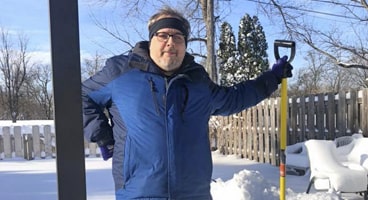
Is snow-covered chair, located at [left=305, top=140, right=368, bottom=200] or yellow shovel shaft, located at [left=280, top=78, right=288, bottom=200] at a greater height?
yellow shovel shaft, located at [left=280, top=78, right=288, bottom=200]

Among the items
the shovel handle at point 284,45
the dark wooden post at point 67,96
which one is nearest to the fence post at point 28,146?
the shovel handle at point 284,45

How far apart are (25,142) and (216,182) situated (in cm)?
689

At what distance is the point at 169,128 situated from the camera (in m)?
1.80

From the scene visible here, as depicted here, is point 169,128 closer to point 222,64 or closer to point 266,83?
point 266,83

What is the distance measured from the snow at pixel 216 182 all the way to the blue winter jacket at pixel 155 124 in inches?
113

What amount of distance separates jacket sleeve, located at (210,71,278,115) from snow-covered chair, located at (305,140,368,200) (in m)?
2.82

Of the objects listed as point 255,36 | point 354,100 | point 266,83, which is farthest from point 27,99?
point 266,83

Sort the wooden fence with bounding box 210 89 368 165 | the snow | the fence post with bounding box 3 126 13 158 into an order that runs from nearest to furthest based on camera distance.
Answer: the snow → the wooden fence with bounding box 210 89 368 165 → the fence post with bounding box 3 126 13 158

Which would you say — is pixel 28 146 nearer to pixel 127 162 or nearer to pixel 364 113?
pixel 364 113

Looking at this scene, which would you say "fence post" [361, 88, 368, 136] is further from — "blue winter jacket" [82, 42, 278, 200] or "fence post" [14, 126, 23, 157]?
"fence post" [14, 126, 23, 157]

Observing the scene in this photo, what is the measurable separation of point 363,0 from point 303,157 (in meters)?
11.9

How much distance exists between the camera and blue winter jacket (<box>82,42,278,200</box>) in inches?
70.3

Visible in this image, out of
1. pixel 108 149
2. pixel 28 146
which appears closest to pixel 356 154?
pixel 108 149

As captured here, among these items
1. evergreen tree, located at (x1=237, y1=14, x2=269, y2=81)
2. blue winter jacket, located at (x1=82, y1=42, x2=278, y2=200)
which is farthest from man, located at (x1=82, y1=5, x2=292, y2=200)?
evergreen tree, located at (x1=237, y1=14, x2=269, y2=81)
